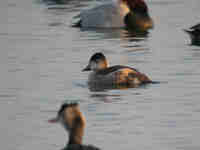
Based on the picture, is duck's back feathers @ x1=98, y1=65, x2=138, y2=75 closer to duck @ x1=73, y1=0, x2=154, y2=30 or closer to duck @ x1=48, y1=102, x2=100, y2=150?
duck @ x1=48, y1=102, x2=100, y2=150

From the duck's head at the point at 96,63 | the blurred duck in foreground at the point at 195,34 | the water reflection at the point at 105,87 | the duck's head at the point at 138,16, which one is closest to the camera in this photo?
the water reflection at the point at 105,87

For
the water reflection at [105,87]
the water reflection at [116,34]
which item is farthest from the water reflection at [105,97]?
the water reflection at [116,34]

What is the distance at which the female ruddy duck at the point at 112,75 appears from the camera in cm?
1761

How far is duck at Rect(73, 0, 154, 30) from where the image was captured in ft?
87.6

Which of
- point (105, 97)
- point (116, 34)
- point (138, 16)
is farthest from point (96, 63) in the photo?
point (138, 16)

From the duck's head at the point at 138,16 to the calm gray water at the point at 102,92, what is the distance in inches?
16.1

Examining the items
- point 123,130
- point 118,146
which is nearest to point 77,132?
point 118,146

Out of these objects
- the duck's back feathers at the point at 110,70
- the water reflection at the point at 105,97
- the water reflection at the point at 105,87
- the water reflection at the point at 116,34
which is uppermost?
the duck's back feathers at the point at 110,70

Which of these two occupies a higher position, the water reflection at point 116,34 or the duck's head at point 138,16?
the duck's head at point 138,16

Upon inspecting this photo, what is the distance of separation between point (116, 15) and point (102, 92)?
985 cm

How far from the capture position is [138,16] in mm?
26688

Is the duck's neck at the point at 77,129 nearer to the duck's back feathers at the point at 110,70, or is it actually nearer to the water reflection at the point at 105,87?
the water reflection at the point at 105,87

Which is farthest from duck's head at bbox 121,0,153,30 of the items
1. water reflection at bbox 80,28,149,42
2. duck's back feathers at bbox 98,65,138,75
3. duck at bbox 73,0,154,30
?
duck's back feathers at bbox 98,65,138,75

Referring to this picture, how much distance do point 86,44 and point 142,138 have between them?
9956mm
